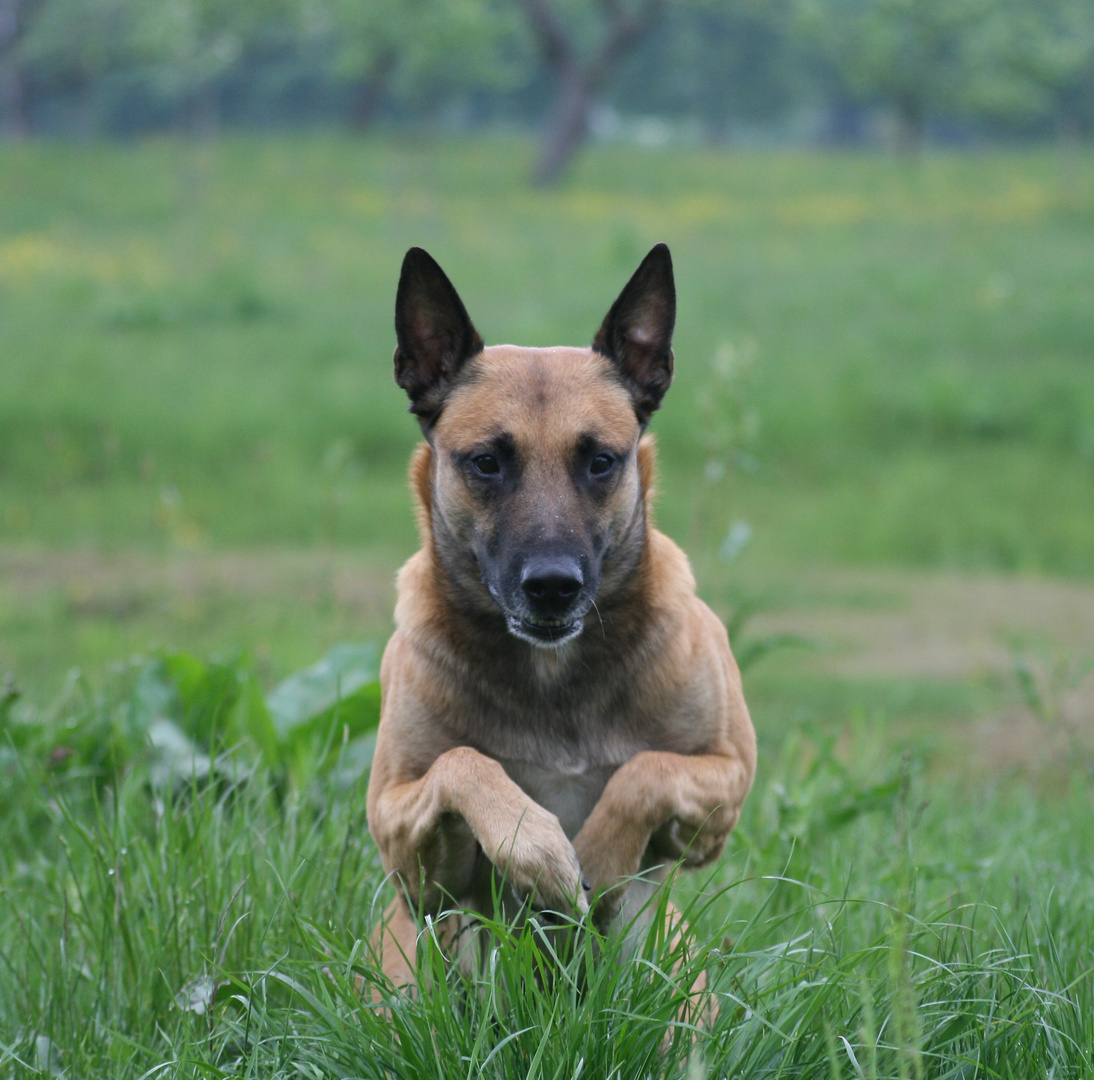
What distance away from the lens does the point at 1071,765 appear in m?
4.57

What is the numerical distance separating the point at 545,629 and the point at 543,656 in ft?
0.40

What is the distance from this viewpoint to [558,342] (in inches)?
463

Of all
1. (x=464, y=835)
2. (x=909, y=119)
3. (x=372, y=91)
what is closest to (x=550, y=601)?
(x=464, y=835)

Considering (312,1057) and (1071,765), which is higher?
(312,1057)

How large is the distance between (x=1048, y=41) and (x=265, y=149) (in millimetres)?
18420

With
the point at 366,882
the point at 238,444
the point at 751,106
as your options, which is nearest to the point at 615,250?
the point at 238,444

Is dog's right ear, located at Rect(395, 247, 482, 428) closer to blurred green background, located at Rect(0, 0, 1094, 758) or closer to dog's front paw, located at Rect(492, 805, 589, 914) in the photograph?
dog's front paw, located at Rect(492, 805, 589, 914)

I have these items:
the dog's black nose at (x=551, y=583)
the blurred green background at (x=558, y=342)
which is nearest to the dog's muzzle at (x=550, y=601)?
the dog's black nose at (x=551, y=583)

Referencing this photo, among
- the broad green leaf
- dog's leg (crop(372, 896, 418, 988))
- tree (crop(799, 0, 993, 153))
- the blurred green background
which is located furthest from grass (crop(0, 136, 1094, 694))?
tree (crop(799, 0, 993, 153))

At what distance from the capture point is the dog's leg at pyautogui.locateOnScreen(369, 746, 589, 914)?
101 inches

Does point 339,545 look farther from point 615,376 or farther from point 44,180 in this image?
point 44,180

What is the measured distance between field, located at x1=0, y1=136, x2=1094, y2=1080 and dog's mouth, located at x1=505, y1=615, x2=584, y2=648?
2.06ft

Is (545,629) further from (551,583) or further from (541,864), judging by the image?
(541,864)

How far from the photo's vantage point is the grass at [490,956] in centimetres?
230
